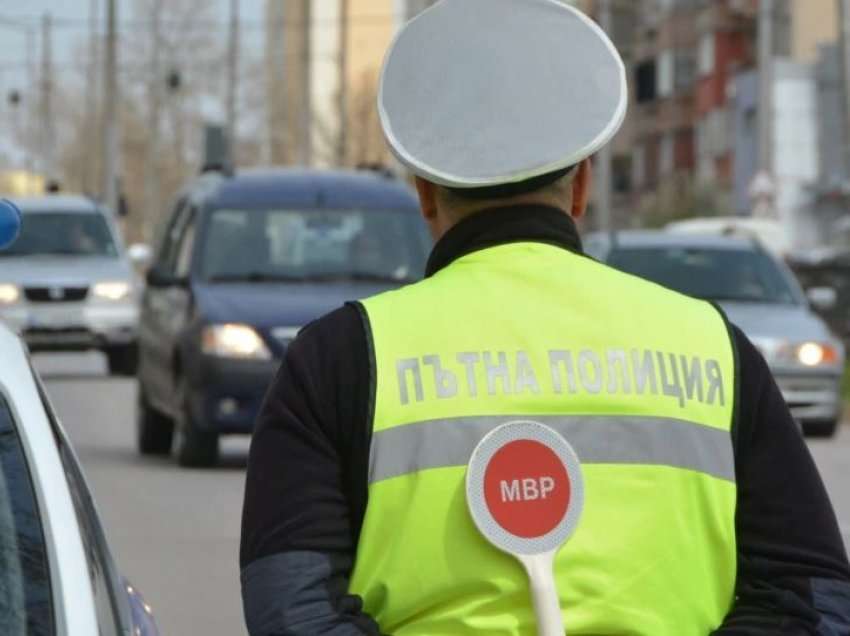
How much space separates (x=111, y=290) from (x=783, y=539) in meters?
25.0

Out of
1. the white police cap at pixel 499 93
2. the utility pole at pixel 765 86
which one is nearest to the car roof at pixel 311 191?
the white police cap at pixel 499 93

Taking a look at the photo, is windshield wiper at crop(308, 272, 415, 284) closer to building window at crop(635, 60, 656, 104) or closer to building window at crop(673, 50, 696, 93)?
building window at crop(673, 50, 696, 93)

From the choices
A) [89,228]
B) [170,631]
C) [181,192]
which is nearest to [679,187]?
[89,228]

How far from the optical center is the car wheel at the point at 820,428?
20.2 m

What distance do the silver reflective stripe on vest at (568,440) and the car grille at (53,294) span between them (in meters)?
24.9

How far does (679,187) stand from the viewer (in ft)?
268

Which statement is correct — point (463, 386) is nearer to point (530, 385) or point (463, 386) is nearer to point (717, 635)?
point (530, 385)

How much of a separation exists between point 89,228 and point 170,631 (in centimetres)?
1878

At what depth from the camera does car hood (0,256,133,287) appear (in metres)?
27.8

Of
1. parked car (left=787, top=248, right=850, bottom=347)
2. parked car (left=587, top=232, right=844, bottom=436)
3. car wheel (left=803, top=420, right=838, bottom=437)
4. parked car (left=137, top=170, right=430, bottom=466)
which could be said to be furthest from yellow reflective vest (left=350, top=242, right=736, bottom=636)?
parked car (left=787, top=248, right=850, bottom=347)

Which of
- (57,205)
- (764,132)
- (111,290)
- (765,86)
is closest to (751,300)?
(111,290)

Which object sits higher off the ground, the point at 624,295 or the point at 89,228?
the point at 624,295

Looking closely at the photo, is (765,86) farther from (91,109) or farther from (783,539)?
(91,109)

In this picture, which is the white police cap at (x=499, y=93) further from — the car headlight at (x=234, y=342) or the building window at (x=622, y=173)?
the building window at (x=622, y=173)
